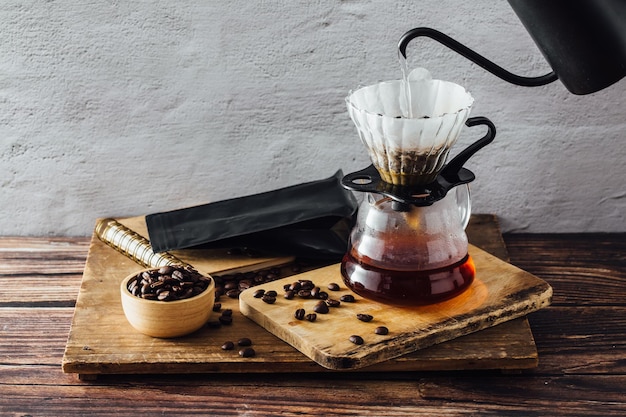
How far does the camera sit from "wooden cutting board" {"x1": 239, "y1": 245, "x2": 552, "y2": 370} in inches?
43.0

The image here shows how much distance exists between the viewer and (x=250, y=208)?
1.44 m

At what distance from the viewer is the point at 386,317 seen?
1.17 metres

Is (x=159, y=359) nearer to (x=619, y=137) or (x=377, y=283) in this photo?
(x=377, y=283)

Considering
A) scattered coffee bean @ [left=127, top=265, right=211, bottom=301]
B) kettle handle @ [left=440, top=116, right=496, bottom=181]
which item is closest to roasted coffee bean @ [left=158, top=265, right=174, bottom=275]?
scattered coffee bean @ [left=127, top=265, right=211, bottom=301]

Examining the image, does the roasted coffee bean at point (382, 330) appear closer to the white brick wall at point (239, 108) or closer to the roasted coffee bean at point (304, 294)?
the roasted coffee bean at point (304, 294)

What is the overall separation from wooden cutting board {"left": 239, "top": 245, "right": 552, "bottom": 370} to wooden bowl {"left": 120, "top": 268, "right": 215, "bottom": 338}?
8 centimetres

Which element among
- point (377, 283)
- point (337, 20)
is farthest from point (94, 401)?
point (337, 20)

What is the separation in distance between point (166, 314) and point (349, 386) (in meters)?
0.25

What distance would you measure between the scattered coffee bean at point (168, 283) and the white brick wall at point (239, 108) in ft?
1.29

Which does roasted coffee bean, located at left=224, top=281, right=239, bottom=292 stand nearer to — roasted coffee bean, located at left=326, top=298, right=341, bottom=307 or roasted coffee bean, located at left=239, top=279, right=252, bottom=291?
roasted coffee bean, located at left=239, top=279, right=252, bottom=291

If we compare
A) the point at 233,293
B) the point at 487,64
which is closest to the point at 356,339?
the point at 233,293

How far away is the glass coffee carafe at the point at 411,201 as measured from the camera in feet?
3.77

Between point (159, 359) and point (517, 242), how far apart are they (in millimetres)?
722

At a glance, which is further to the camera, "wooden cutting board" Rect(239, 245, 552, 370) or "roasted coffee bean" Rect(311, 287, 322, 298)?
"roasted coffee bean" Rect(311, 287, 322, 298)
